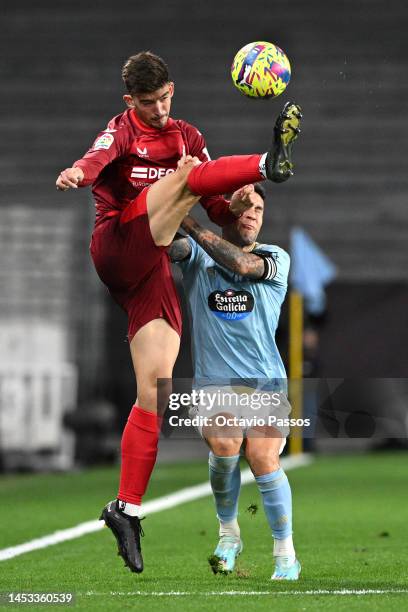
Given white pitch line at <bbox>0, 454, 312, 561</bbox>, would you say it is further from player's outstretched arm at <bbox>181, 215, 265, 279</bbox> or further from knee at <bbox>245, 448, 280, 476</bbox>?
player's outstretched arm at <bbox>181, 215, 265, 279</bbox>

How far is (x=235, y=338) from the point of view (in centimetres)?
660

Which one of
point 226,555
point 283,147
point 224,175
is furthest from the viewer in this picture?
point 226,555

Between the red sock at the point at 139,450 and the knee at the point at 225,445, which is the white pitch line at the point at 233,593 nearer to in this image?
the red sock at the point at 139,450

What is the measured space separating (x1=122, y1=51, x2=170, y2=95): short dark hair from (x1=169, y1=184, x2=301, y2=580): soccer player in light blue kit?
2.71 feet

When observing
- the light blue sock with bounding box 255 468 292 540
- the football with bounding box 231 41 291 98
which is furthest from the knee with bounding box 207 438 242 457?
the football with bounding box 231 41 291 98

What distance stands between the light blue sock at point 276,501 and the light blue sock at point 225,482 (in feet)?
0.75

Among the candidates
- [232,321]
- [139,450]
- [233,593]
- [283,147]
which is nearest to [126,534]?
[139,450]

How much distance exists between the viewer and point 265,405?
639cm

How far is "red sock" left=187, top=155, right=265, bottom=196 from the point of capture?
5.56m

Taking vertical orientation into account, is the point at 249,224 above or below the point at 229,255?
above

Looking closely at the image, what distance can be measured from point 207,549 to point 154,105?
2.89 m

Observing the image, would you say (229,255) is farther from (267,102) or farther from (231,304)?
(267,102)

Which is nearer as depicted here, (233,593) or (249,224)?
(233,593)

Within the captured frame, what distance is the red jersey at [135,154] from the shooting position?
5.92m
